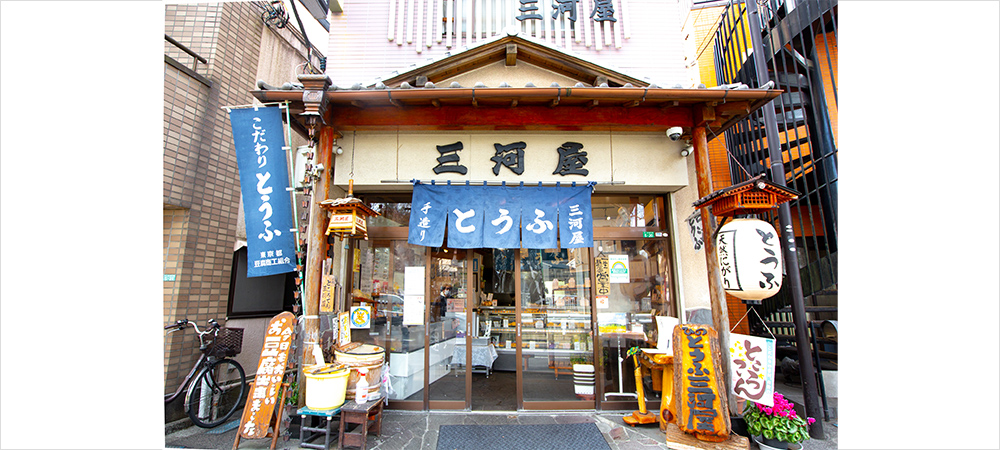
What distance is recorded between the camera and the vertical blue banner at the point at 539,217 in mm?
6277

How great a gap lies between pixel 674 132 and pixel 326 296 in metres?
6.10

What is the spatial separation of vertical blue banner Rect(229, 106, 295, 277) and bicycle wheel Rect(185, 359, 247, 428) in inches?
85.8

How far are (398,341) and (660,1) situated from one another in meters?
8.95

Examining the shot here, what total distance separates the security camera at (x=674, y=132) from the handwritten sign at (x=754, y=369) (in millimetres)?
3284

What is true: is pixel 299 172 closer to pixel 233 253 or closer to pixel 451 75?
pixel 233 253

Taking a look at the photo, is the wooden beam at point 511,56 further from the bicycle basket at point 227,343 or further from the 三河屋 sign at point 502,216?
the bicycle basket at point 227,343

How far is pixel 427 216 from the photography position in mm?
6383

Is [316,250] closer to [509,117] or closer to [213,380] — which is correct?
Answer: [213,380]

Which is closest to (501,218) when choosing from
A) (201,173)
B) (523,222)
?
(523,222)

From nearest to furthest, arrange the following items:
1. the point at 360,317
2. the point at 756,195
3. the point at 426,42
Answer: the point at 756,195, the point at 360,317, the point at 426,42

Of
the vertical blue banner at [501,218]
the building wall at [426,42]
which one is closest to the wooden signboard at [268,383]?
the vertical blue banner at [501,218]

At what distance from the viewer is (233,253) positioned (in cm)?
675

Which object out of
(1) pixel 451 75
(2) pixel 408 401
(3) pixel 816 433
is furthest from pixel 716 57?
(2) pixel 408 401

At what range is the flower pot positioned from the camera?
4.88 metres
